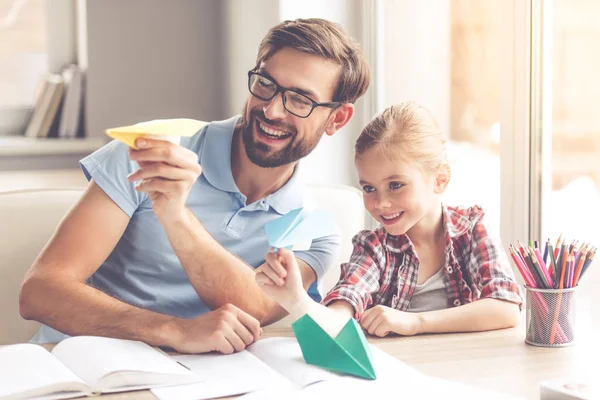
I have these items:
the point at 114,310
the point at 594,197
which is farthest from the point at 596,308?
the point at 114,310

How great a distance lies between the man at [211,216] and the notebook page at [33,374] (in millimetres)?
174

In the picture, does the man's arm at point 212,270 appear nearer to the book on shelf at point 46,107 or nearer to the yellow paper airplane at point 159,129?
the yellow paper airplane at point 159,129

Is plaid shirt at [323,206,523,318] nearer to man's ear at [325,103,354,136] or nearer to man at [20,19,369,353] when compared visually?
man at [20,19,369,353]

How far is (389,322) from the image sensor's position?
1314 millimetres

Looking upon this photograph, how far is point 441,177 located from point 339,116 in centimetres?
32

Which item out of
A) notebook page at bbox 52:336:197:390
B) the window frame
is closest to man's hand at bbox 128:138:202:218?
notebook page at bbox 52:336:197:390

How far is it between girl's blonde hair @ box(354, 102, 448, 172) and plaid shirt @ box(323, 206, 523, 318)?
4.6 inches

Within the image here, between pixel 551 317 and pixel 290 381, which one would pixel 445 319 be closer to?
pixel 551 317

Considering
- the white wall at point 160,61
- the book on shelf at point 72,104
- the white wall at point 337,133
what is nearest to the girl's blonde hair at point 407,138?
the white wall at point 337,133

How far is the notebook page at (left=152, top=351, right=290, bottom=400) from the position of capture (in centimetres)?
101

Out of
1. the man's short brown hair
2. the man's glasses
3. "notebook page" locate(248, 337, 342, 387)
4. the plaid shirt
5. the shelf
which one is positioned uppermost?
the man's short brown hair

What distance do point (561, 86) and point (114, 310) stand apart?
1.10 m

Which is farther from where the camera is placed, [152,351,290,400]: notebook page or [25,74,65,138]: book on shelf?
[25,74,65,138]: book on shelf

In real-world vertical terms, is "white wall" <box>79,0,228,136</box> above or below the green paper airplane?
above
